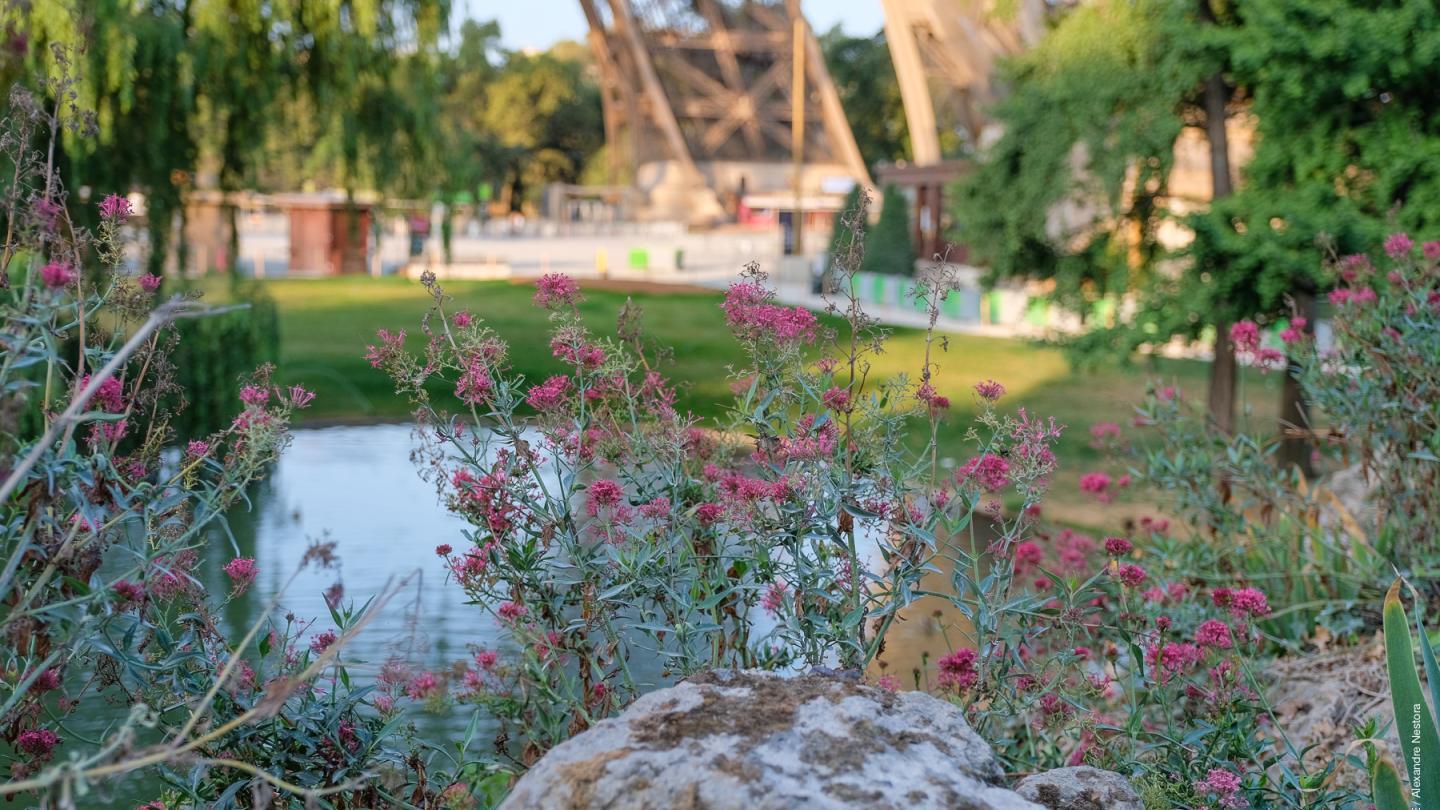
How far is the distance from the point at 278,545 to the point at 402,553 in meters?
0.70

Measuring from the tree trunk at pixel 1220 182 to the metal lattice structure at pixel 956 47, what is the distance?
64.3 inches

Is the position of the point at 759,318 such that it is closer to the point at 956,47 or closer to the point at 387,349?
the point at 387,349

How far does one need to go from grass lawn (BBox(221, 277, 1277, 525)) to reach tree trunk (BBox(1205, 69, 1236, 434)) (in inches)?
10.8

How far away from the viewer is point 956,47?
73.4 ft

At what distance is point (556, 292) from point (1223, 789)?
1.38 m

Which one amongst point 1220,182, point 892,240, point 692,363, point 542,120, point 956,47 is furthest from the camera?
point 542,120

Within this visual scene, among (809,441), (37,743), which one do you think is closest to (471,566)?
(809,441)

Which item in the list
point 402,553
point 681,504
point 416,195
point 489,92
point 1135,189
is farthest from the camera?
Answer: point 489,92

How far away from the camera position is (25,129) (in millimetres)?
2436

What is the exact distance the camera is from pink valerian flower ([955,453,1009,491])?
103 inches

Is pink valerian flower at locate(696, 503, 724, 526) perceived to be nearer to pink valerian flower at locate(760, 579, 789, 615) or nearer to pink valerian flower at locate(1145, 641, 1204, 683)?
pink valerian flower at locate(760, 579, 789, 615)

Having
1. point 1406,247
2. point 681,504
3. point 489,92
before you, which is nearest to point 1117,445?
point 1406,247

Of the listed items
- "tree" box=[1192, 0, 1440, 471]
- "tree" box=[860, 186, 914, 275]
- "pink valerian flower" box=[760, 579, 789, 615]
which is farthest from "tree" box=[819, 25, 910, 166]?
"pink valerian flower" box=[760, 579, 789, 615]

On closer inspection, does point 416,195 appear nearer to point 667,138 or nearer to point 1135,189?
point 1135,189
